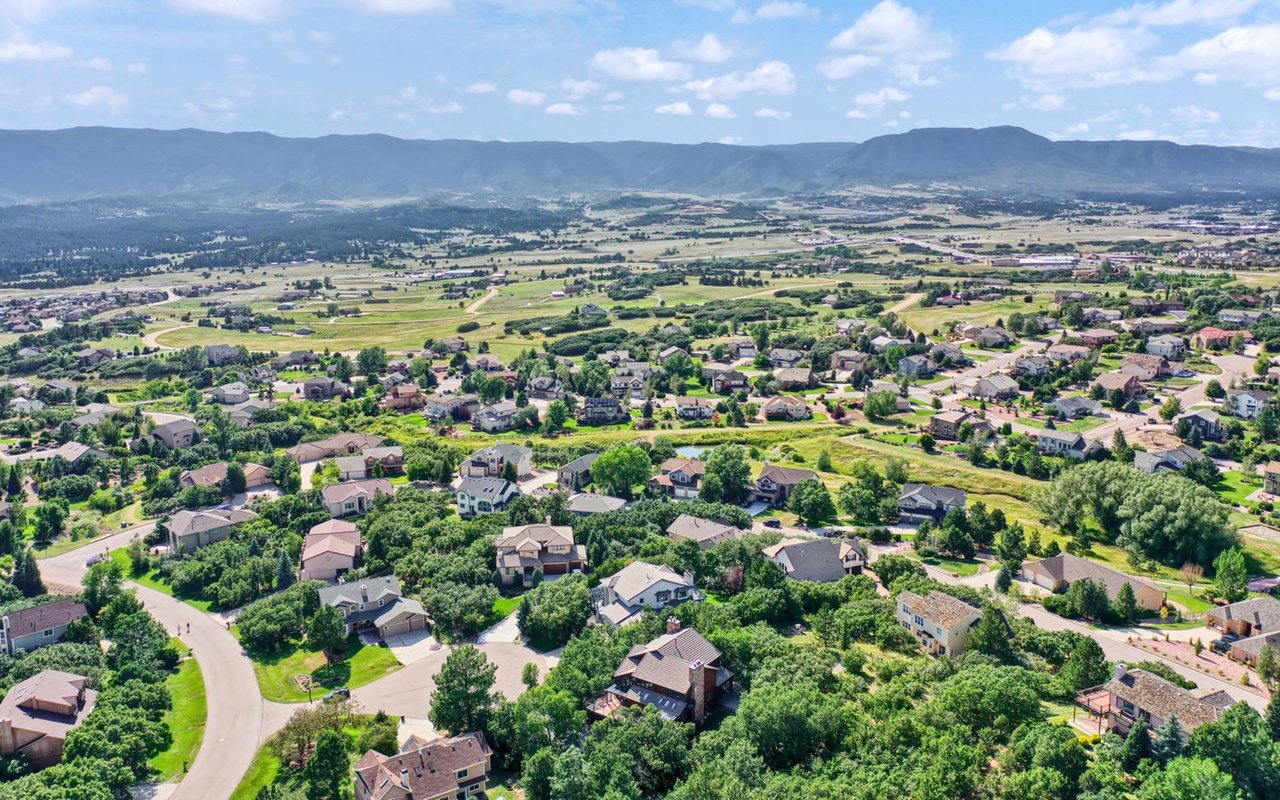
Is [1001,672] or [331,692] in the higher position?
[1001,672]

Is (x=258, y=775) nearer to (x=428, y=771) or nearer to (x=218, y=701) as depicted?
(x=218, y=701)

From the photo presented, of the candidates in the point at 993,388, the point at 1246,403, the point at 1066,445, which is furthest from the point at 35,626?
the point at 1246,403

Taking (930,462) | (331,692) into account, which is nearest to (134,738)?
(331,692)

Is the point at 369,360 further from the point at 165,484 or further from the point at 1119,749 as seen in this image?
the point at 1119,749

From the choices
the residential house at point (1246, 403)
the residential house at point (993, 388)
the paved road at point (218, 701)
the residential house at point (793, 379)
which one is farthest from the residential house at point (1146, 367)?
the paved road at point (218, 701)

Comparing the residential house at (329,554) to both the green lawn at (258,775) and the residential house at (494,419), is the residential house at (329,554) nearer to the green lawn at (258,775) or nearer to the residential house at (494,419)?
the green lawn at (258,775)

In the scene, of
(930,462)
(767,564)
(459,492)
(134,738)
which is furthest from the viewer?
(930,462)

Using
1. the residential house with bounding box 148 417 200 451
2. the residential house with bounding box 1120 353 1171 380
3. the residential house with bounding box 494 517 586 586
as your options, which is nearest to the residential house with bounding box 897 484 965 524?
the residential house with bounding box 494 517 586 586
